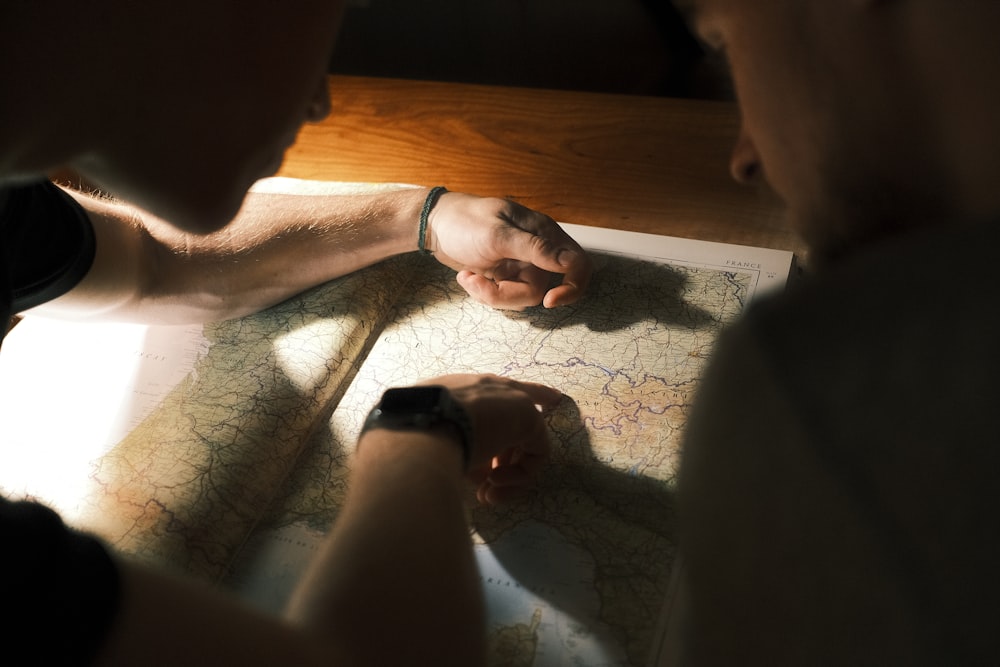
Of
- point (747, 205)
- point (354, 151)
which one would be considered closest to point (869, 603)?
point (747, 205)

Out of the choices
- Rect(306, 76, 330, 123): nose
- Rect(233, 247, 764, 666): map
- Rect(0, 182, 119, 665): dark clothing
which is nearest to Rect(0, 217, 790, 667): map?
Rect(233, 247, 764, 666): map

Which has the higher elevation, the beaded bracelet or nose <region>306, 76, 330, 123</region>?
the beaded bracelet

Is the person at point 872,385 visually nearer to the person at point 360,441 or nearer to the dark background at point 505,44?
the person at point 360,441

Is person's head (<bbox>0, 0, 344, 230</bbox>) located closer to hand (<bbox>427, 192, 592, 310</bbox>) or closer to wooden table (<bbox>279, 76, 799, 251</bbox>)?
hand (<bbox>427, 192, 592, 310</bbox>)

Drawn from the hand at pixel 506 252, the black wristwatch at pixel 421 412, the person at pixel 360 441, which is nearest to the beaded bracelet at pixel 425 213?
the hand at pixel 506 252

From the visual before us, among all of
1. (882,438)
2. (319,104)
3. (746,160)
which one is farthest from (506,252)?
(882,438)

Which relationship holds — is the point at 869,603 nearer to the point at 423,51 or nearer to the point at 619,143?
the point at 619,143

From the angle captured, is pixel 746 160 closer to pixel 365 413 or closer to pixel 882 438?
pixel 882 438
